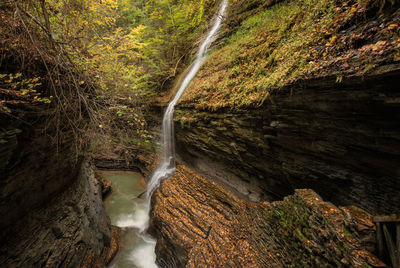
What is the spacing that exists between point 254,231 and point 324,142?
258 centimetres

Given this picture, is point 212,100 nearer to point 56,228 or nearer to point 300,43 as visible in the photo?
point 300,43

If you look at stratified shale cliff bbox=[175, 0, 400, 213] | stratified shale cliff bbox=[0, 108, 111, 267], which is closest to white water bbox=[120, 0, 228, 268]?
stratified shale cliff bbox=[0, 108, 111, 267]

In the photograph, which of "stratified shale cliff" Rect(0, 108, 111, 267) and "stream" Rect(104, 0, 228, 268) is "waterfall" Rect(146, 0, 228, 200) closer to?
"stream" Rect(104, 0, 228, 268)

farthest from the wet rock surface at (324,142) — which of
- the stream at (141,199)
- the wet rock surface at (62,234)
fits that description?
the wet rock surface at (62,234)

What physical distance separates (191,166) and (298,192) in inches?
194

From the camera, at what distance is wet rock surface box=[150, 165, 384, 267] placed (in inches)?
80.6

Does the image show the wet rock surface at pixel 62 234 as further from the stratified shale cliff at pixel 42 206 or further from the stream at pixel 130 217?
the stream at pixel 130 217

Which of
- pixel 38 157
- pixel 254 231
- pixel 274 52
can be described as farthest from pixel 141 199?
pixel 274 52

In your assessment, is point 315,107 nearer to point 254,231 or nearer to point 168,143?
point 254,231

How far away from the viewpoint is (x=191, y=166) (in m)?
7.20

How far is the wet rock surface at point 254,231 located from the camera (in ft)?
6.72

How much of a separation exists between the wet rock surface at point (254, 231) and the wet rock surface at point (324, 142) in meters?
0.67

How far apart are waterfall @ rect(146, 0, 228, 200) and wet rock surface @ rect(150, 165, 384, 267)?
7.26ft

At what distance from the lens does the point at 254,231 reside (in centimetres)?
347
